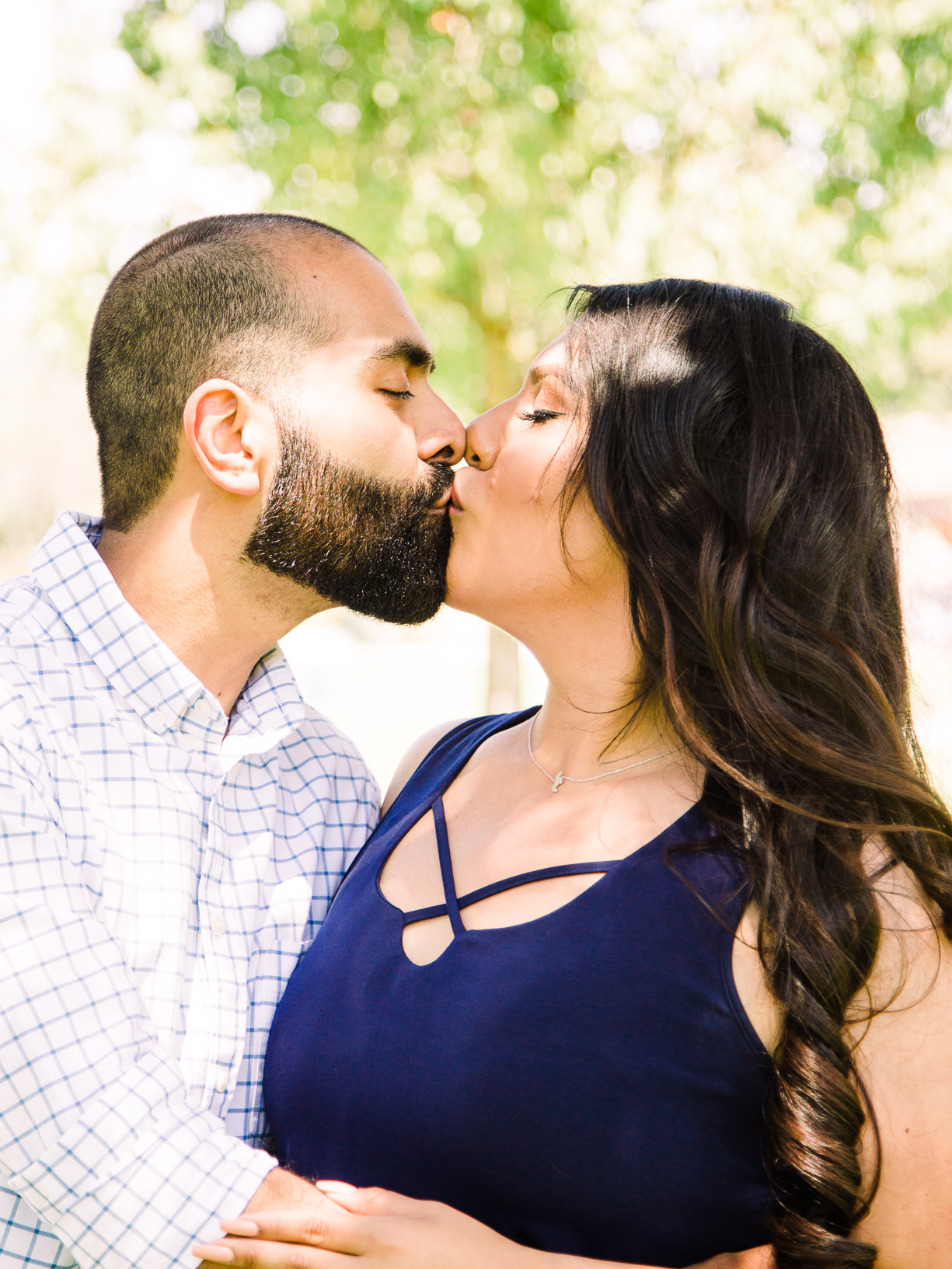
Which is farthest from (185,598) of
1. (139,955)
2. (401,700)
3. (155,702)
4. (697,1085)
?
(401,700)

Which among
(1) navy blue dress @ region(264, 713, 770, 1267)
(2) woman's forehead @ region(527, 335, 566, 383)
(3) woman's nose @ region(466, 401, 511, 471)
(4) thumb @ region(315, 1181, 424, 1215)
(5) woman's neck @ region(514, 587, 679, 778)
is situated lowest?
(4) thumb @ region(315, 1181, 424, 1215)

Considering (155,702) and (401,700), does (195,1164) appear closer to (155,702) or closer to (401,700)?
(155,702)

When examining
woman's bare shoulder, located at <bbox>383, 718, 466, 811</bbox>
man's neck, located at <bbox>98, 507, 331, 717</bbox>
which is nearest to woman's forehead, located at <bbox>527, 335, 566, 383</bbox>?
man's neck, located at <bbox>98, 507, 331, 717</bbox>

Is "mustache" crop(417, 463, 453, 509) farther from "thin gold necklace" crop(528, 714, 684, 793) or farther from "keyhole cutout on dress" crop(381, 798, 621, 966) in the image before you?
"keyhole cutout on dress" crop(381, 798, 621, 966)

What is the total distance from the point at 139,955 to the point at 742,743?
1.14m

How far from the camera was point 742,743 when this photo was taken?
76.4 inches

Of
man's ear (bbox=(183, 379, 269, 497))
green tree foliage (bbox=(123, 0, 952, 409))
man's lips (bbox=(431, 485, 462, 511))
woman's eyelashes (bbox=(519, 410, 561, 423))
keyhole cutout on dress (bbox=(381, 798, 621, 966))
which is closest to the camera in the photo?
keyhole cutout on dress (bbox=(381, 798, 621, 966))

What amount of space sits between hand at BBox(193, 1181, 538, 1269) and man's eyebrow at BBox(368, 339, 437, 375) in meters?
1.77

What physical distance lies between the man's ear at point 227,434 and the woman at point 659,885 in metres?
0.47

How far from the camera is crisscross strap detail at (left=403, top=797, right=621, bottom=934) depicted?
190 centimetres

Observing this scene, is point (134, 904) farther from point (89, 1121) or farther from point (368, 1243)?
point (368, 1243)

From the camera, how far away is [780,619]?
6.59ft

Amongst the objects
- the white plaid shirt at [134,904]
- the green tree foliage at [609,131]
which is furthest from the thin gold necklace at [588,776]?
the green tree foliage at [609,131]

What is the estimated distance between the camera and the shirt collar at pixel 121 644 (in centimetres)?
214
